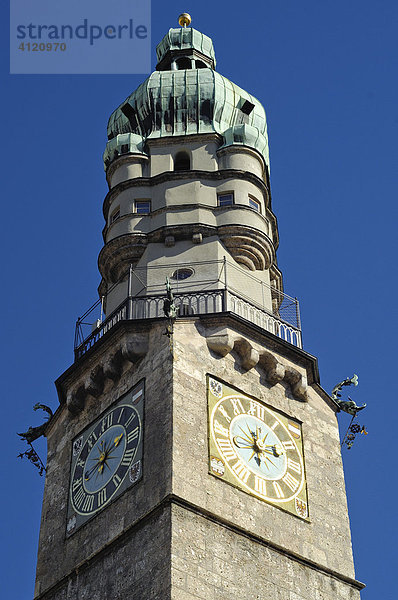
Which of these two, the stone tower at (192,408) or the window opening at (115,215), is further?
the window opening at (115,215)

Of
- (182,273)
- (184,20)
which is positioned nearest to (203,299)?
(182,273)

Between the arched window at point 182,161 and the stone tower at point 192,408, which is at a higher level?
the arched window at point 182,161

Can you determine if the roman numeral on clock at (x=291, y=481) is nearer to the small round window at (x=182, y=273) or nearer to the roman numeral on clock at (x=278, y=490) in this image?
the roman numeral on clock at (x=278, y=490)

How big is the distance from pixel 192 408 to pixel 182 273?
5.09 metres

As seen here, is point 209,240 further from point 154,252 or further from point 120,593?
point 120,593

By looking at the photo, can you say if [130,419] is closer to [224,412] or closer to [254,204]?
[224,412]

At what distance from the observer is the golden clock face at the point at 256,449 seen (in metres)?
30.4

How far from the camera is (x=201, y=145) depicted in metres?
37.9

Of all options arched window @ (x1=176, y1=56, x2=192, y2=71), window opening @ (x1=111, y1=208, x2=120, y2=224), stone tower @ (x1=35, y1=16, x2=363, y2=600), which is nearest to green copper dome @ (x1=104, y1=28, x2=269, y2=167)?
stone tower @ (x1=35, y1=16, x2=363, y2=600)

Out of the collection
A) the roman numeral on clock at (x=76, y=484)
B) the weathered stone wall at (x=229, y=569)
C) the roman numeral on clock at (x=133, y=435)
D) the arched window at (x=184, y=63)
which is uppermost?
the arched window at (x=184, y=63)

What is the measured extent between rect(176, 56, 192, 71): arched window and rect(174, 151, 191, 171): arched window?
473cm

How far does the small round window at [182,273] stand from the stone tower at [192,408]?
0.03m

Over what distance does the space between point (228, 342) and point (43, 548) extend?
20.6 ft

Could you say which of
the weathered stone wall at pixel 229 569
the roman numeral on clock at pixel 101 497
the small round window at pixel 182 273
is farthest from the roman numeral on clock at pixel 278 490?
the small round window at pixel 182 273
